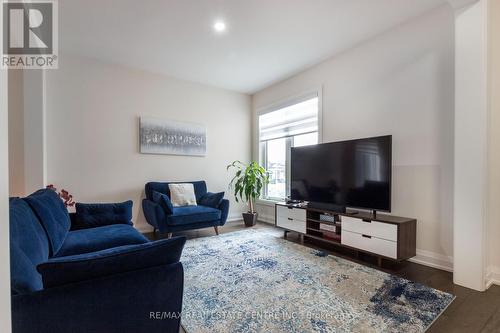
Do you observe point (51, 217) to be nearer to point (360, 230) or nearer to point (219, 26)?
point (219, 26)

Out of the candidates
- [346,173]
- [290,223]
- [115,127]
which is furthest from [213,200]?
[346,173]

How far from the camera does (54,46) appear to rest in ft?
10.9

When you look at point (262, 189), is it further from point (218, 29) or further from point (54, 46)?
point (54, 46)

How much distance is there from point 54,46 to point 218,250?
3.52 metres

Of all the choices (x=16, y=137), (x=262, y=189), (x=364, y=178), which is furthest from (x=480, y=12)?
(x=16, y=137)

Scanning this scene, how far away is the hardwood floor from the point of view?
5.30 feet

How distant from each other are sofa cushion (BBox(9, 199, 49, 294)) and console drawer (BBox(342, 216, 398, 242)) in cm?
274

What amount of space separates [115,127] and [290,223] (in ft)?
10.4

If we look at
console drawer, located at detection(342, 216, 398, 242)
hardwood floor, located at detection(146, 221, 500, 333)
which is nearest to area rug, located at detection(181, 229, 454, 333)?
hardwood floor, located at detection(146, 221, 500, 333)

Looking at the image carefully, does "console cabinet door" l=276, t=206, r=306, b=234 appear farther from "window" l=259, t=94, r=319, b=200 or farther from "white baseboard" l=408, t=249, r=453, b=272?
"white baseboard" l=408, t=249, r=453, b=272

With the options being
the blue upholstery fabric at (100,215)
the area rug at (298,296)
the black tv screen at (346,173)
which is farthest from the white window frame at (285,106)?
the blue upholstery fabric at (100,215)

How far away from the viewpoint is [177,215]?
3.45 metres

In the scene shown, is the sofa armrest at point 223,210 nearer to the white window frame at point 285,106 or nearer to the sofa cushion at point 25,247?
the white window frame at point 285,106

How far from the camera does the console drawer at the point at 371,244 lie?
8.14ft
